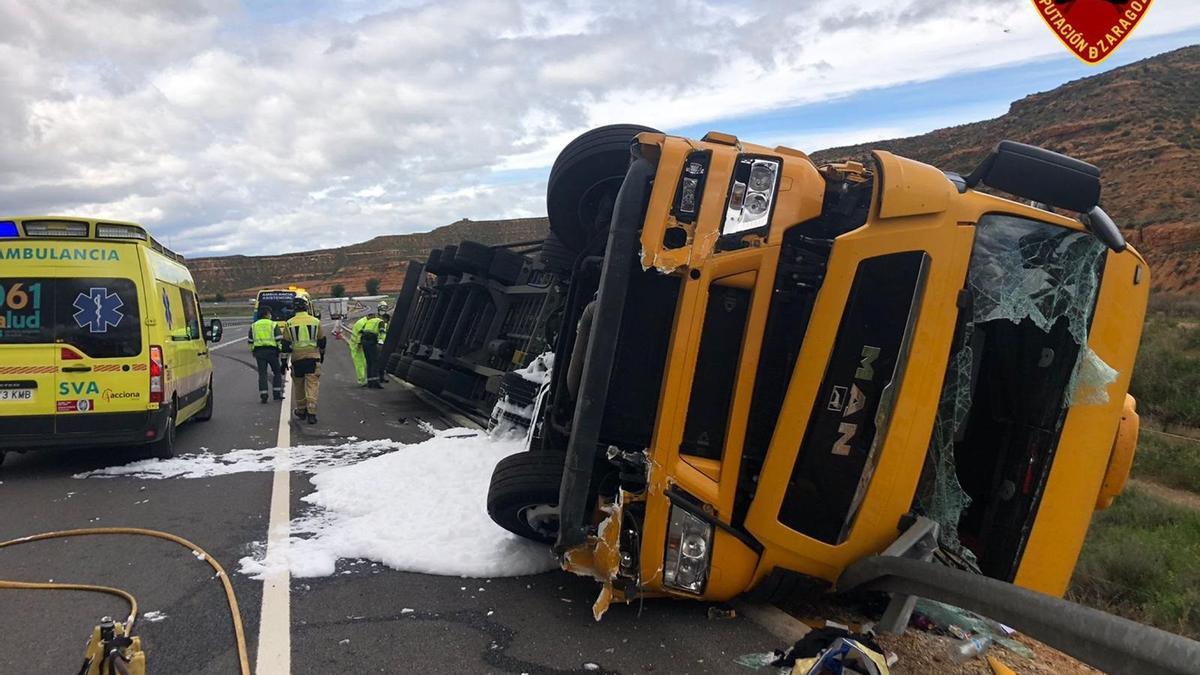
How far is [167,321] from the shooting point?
755 centimetres

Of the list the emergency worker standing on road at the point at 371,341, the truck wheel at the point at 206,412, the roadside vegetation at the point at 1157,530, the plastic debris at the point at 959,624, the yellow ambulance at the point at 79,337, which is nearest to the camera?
the plastic debris at the point at 959,624

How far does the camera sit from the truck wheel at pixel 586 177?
4512 millimetres

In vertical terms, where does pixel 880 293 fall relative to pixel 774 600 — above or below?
above

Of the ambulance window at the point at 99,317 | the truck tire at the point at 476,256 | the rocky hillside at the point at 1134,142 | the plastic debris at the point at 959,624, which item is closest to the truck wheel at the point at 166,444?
the ambulance window at the point at 99,317

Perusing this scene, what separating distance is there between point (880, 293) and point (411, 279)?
1146 cm

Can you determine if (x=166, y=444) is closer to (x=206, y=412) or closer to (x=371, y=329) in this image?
(x=206, y=412)

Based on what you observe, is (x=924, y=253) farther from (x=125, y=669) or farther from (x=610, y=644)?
(x=125, y=669)

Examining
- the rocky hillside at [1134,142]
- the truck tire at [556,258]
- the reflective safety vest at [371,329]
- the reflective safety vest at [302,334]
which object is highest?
the rocky hillside at [1134,142]

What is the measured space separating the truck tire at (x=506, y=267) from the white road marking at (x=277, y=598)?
4.44m

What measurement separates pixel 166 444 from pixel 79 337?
1.19m

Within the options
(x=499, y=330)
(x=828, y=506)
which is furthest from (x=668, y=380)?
(x=499, y=330)

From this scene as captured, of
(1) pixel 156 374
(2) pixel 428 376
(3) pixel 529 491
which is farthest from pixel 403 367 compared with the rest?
(3) pixel 529 491

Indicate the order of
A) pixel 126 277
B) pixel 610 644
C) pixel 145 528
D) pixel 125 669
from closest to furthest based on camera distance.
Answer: pixel 125 669, pixel 610 644, pixel 145 528, pixel 126 277

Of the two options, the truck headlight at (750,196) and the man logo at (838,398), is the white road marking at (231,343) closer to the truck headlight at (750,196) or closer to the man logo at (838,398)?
the truck headlight at (750,196)
